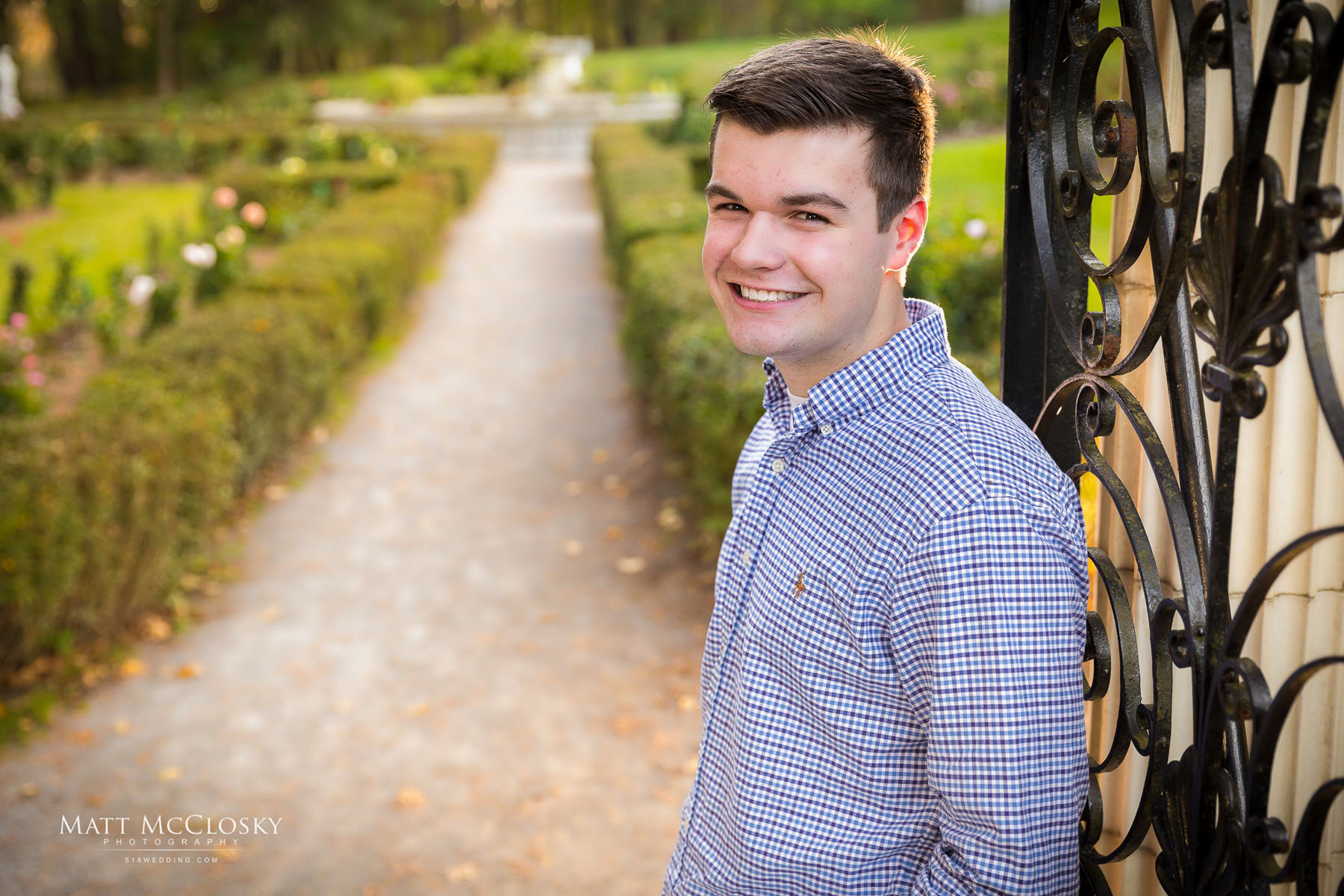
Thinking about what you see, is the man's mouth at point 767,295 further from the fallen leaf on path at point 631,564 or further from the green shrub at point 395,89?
the green shrub at point 395,89

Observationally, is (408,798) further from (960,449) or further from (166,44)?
(166,44)

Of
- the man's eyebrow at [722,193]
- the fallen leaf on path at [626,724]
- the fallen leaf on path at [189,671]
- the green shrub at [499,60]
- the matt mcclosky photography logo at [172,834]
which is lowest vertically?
the fallen leaf on path at [626,724]

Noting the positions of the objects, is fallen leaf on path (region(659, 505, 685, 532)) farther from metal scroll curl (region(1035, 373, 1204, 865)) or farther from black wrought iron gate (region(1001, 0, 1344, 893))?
metal scroll curl (region(1035, 373, 1204, 865))

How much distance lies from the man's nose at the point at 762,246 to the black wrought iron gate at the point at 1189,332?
0.42 metres

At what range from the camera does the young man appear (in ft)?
4.27

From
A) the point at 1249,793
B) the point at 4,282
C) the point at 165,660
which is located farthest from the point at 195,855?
the point at 4,282

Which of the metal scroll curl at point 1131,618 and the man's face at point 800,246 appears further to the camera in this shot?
the man's face at point 800,246

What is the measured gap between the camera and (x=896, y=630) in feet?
4.54

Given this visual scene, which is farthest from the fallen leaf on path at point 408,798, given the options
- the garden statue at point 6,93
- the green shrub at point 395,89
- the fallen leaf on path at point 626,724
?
the green shrub at point 395,89

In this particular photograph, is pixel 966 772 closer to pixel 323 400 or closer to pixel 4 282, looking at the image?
pixel 323 400

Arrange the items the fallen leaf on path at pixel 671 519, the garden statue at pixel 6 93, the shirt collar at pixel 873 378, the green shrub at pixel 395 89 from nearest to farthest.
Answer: the shirt collar at pixel 873 378, the fallen leaf on path at pixel 671 519, the garden statue at pixel 6 93, the green shrub at pixel 395 89

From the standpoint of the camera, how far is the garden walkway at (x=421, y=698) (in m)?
3.63

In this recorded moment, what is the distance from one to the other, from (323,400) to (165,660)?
11.1 feet

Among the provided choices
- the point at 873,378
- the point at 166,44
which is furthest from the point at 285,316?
the point at 166,44
